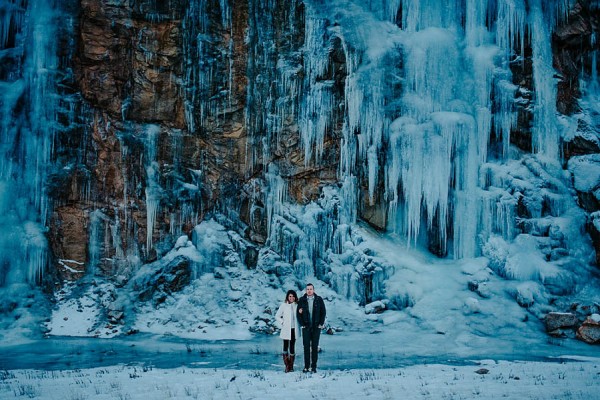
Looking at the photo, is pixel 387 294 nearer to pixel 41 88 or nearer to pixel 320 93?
pixel 320 93

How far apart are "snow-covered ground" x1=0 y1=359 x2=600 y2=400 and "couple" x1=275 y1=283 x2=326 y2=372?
312mm

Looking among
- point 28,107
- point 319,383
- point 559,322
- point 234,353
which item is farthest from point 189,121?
point 319,383

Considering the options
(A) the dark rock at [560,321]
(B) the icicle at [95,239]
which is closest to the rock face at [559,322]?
(A) the dark rock at [560,321]

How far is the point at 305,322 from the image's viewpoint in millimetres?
8523

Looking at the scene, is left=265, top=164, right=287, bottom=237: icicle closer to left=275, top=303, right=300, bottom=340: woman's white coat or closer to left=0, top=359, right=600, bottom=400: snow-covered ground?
left=0, top=359, right=600, bottom=400: snow-covered ground

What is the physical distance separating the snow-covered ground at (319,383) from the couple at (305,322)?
1.02 feet

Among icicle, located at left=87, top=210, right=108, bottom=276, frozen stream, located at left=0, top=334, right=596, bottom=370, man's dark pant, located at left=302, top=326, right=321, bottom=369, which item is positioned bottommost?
frozen stream, located at left=0, top=334, right=596, bottom=370

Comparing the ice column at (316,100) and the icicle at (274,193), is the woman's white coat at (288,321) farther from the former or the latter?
the ice column at (316,100)

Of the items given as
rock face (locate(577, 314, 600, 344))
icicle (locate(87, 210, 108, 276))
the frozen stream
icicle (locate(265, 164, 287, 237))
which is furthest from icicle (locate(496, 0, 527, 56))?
icicle (locate(87, 210, 108, 276))

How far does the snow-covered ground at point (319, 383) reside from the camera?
6898mm

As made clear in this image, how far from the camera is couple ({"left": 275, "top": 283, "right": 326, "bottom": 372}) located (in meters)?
8.56

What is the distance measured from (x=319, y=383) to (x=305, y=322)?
109cm

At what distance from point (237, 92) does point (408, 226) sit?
8.18 meters

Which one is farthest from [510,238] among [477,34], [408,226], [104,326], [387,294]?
[104,326]
